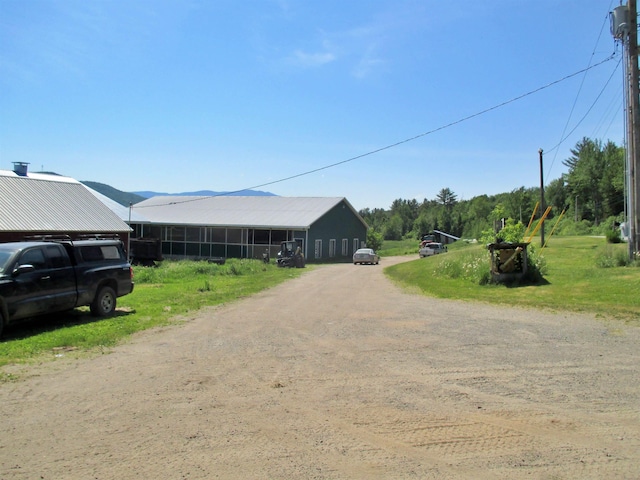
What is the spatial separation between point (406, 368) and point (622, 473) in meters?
3.57

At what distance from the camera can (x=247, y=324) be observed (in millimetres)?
12023

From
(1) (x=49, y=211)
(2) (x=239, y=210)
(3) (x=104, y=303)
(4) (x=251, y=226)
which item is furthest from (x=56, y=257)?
(2) (x=239, y=210)

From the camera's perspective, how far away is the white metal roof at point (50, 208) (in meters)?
27.7

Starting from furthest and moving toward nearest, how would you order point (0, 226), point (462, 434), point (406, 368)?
point (0, 226) < point (406, 368) < point (462, 434)

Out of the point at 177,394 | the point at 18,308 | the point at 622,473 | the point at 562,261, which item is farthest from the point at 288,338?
the point at 562,261

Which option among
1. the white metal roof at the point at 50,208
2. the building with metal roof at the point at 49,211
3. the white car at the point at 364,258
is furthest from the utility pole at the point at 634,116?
the white metal roof at the point at 50,208

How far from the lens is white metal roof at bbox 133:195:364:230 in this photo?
45406mm

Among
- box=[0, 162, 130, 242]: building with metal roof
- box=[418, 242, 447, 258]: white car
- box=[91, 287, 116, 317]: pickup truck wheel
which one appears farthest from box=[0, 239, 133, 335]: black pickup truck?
box=[418, 242, 447, 258]: white car

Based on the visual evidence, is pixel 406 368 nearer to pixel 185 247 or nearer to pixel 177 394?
pixel 177 394

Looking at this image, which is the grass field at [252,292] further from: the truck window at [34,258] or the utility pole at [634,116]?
the truck window at [34,258]

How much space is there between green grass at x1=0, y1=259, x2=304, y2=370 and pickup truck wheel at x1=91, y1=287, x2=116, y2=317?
0.22 meters

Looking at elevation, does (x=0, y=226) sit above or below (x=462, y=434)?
above

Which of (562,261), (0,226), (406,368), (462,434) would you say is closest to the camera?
(462,434)

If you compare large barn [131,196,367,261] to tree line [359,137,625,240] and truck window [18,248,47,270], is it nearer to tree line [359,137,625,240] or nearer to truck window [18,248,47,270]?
tree line [359,137,625,240]
